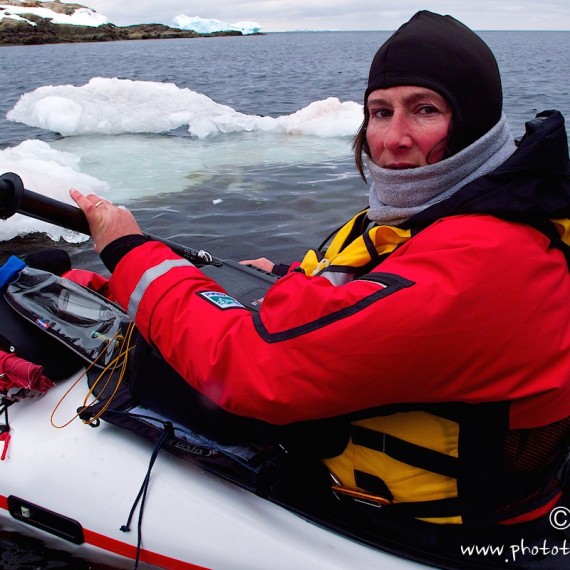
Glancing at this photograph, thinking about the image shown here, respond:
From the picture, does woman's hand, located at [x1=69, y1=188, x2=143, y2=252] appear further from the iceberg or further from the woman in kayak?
the iceberg

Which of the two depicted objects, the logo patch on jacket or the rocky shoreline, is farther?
the rocky shoreline

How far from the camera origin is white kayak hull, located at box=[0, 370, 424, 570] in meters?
1.82

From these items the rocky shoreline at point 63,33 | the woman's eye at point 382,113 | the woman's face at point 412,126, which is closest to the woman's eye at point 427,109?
the woman's face at point 412,126

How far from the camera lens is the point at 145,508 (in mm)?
1956

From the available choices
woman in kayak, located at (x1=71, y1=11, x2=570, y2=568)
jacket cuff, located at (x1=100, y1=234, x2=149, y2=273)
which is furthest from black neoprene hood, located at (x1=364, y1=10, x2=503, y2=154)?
jacket cuff, located at (x1=100, y1=234, x2=149, y2=273)

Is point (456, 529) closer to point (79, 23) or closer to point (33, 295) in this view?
point (33, 295)

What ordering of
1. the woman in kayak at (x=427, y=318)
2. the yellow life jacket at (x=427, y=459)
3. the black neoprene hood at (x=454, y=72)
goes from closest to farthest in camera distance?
the woman in kayak at (x=427, y=318) → the yellow life jacket at (x=427, y=459) → the black neoprene hood at (x=454, y=72)

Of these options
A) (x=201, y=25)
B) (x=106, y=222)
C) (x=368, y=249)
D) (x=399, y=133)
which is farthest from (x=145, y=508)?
(x=201, y=25)

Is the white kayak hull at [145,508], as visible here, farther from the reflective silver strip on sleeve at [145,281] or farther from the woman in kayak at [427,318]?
the reflective silver strip on sleeve at [145,281]

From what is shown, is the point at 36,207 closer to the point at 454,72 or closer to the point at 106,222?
the point at 106,222

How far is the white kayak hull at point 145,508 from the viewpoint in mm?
1821

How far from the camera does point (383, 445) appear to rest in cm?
155
